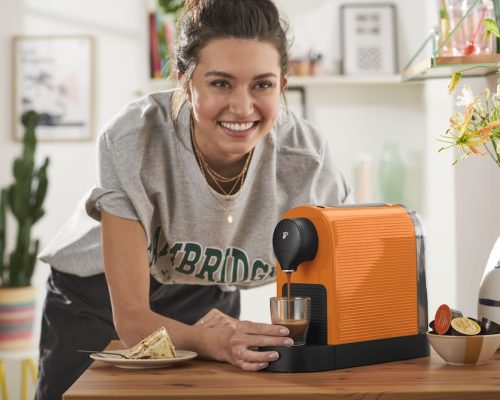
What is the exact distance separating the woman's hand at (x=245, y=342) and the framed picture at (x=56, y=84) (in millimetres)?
3075

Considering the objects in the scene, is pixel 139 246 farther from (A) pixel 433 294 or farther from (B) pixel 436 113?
(A) pixel 433 294

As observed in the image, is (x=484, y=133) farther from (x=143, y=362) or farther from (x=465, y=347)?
(x=143, y=362)

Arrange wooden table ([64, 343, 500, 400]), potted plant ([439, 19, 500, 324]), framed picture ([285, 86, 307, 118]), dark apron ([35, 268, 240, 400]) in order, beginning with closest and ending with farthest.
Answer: wooden table ([64, 343, 500, 400]) < potted plant ([439, 19, 500, 324]) < dark apron ([35, 268, 240, 400]) < framed picture ([285, 86, 307, 118])

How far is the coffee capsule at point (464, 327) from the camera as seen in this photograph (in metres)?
1.51

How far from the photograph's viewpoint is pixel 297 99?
443 centimetres

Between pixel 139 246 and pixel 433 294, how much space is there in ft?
9.02

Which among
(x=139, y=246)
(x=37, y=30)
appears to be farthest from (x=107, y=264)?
(x=37, y=30)

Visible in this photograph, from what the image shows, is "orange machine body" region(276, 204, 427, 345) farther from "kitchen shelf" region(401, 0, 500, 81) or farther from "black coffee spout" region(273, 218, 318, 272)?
"kitchen shelf" region(401, 0, 500, 81)

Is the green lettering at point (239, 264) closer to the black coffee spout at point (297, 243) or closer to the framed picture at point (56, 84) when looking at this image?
the black coffee spout at point (297, 243)

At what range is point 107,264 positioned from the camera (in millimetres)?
1749

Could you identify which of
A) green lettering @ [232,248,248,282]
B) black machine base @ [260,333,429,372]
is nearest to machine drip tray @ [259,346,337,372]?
black machine base @ [260,333,429,372]

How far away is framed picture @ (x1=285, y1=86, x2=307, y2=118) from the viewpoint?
14.5ft

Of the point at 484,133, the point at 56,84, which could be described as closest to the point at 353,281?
the point at 484,133

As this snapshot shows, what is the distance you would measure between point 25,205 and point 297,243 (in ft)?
9.79
